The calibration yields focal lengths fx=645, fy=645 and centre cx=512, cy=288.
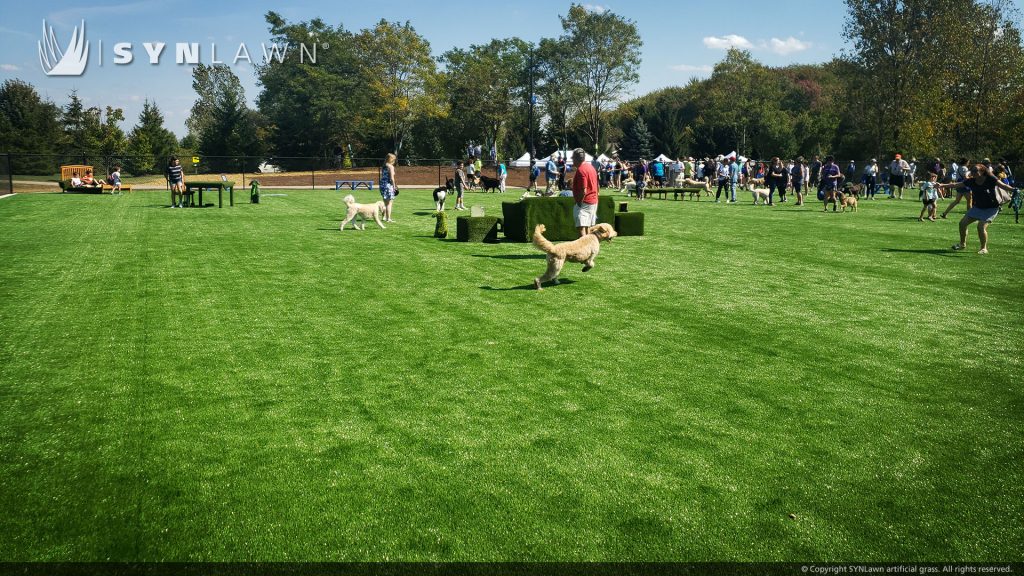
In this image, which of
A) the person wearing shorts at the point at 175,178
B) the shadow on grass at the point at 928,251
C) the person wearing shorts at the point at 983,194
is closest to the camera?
the person wearing shorts at the point at 983,194

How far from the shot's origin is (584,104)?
2808 inches

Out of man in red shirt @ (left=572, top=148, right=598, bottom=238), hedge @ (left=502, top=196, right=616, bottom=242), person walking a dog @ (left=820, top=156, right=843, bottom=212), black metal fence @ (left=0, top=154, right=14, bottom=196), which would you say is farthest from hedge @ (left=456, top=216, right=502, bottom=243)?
black metal fence @ (left=0, top=154, right=14, bottom=196)

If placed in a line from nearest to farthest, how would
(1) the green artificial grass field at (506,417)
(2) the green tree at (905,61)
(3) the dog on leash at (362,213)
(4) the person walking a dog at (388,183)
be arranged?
(1) the green artificial grass field at (506,417) → (3) the dog on leash at (362,213) → (4) the person walking a dog at (388,183) → (2) the green tree at (905,61)

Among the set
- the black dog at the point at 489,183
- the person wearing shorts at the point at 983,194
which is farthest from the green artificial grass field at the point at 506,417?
the black dog at the point at 489,183

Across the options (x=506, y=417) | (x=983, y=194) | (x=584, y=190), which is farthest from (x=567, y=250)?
(x=983, y=194)

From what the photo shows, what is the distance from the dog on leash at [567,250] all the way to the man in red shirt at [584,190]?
0.94m

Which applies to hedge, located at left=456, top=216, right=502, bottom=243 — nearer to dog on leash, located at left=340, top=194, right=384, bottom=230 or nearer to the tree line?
dog on leash, located at left=340, top=194, right=384, bottom=230

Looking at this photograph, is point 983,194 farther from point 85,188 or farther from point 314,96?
point 314,96

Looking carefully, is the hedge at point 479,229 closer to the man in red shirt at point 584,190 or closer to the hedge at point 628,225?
the hedge at point 628,225

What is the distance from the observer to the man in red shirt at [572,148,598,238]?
37.0 ft

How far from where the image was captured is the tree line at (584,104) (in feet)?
150

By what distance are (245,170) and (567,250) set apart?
1758 inches

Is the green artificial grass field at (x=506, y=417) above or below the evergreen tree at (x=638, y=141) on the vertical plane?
below

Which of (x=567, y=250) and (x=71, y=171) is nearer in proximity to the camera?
(x=567, y=250)
